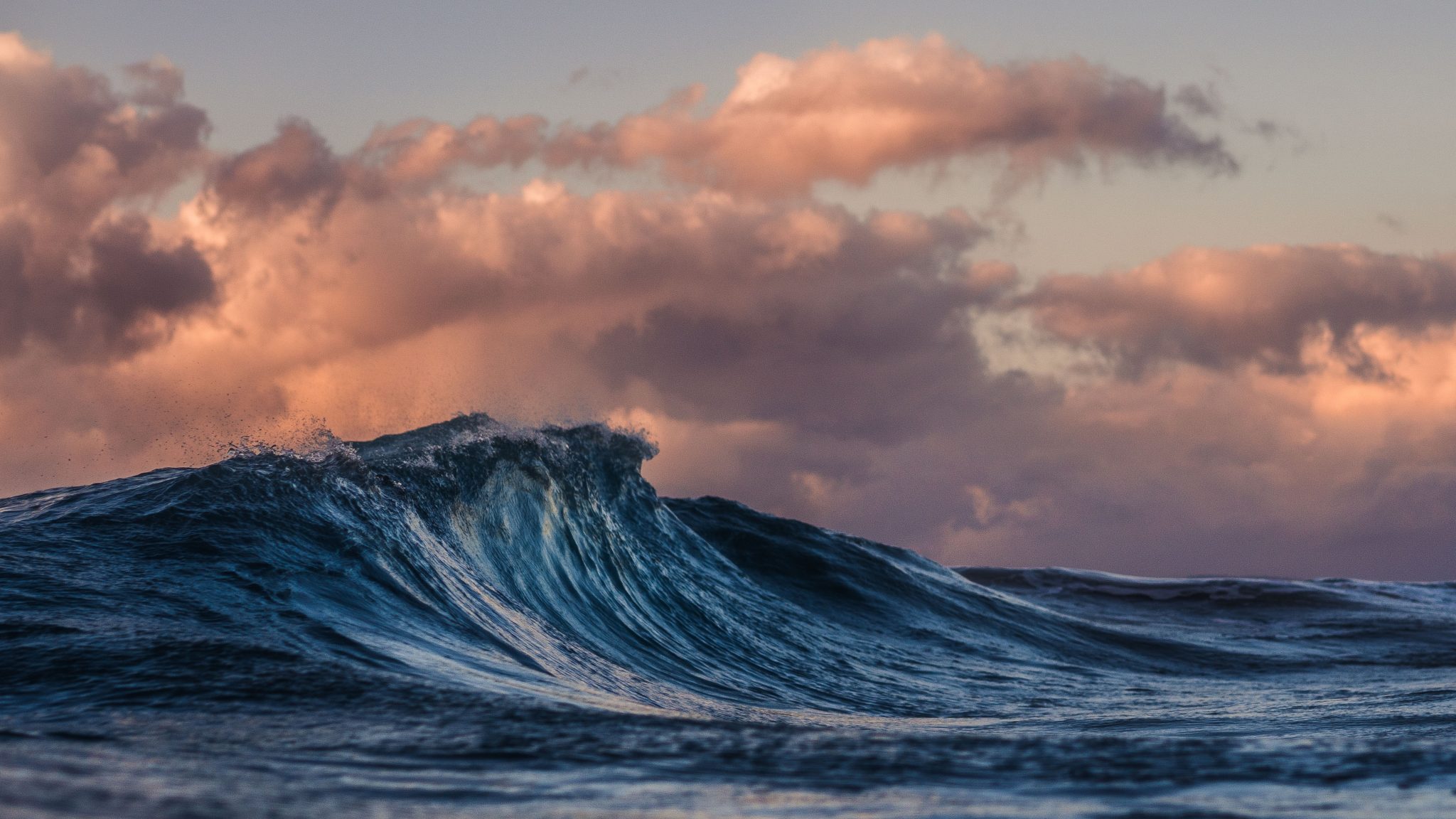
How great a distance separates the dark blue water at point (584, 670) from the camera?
3.60 meters

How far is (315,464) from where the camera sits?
36.2ft

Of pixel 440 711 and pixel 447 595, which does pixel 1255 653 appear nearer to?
pixel 447 595

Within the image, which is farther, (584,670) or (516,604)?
(516,604)

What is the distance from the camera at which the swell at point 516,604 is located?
629cm

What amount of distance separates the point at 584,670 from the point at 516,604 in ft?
6.51

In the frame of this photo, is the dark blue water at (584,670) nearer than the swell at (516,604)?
Yes

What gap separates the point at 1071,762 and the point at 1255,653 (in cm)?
1578

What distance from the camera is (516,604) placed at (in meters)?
11.1

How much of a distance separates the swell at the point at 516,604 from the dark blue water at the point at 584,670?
5 cm

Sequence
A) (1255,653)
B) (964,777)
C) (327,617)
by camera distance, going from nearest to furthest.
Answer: (964,777) → (327,617) → (1255,653)

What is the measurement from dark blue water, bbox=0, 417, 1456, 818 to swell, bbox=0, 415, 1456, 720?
0.16 ft

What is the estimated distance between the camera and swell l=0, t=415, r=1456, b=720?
6289mm

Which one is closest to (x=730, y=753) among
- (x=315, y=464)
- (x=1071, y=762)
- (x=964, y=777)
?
(x=964, y=777)

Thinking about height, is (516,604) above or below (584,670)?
above
